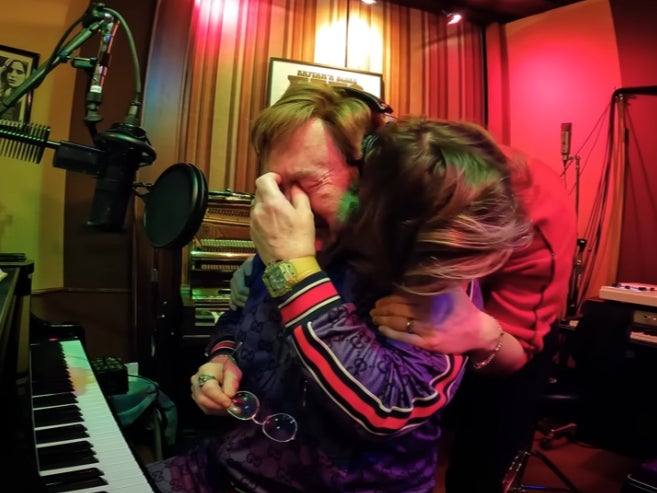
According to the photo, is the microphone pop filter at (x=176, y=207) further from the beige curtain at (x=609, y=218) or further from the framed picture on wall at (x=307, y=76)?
the beige curtain at (x=609, y=218)

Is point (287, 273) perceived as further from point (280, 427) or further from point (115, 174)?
point (115, 174)

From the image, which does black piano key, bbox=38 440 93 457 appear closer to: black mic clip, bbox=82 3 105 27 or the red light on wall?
black mic clip, bbox=82 3 105 27

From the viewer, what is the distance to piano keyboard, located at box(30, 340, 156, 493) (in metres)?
0.81

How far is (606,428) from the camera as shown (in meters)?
3.23

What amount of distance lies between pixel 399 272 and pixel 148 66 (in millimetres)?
2518

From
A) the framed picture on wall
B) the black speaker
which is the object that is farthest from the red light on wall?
the black speaker

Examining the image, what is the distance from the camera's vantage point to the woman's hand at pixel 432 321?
2.44 ft

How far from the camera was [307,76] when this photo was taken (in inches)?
129

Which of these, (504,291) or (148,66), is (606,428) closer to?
(504,291)

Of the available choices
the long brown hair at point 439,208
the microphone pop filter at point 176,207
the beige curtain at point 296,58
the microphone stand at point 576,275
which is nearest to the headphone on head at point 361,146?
the long brown hair at point 439,208

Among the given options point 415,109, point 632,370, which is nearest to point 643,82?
point 415,109

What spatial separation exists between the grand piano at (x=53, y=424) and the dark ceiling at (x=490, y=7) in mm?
3320

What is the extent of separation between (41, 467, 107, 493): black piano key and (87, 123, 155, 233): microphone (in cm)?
63

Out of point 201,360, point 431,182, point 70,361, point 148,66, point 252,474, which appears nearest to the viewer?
point 431,182
